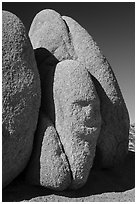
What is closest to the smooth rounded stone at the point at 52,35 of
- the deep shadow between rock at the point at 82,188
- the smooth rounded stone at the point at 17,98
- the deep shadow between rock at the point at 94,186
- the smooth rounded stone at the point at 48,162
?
the deep shadow between rock at the point at 82,188

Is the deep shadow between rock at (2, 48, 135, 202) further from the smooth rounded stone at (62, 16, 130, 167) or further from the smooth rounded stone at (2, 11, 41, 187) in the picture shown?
the smooth rounded stone at (2, 11, 41, 187)

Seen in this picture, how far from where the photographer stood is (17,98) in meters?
5.47

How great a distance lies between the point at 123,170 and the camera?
24.3 feet

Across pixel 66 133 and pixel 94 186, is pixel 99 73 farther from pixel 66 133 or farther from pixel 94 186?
pixel 94 186

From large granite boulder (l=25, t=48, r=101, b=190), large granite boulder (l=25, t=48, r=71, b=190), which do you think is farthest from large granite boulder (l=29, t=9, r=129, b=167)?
large granite boulder (l=25, t=48, r=71, b=190)

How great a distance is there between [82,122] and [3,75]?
1.91m

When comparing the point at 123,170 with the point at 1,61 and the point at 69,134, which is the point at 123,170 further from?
the point at 1,61

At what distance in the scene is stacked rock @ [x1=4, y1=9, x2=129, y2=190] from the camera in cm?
568

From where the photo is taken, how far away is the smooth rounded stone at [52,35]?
7355mm

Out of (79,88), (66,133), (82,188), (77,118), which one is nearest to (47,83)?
(79,88)

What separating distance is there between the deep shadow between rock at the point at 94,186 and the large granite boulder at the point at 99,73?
0.31 metres

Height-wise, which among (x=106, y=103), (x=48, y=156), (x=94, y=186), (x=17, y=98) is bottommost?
(x=94, y=186)

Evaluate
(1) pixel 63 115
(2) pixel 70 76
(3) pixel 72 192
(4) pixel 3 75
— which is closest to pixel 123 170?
(3) pixel 72 192

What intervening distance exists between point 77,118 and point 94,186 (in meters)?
1.66
